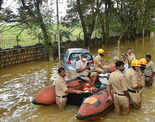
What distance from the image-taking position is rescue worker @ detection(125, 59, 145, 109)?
5.91m

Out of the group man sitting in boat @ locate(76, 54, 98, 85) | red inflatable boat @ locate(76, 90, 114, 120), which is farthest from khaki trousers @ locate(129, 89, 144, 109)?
man sitting in boat @ locate(76, 54, 98, 85)

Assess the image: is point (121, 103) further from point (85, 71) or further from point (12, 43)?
point (12, 43)

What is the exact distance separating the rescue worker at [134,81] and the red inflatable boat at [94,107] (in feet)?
2.57

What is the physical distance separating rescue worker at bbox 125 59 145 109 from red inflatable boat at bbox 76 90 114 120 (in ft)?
2.57

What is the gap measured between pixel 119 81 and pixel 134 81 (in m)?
0.70

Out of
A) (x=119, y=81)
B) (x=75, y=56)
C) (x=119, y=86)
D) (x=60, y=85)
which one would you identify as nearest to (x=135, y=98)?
(x=119, y=86)

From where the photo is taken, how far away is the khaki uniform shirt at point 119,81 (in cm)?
545

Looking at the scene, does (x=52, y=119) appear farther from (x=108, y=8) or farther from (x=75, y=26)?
(x=108, y=8)

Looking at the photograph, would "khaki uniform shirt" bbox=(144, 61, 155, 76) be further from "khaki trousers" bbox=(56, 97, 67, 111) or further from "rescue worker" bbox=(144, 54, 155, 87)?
"khaki trousers" bbox=(56, 97, 67, 111)

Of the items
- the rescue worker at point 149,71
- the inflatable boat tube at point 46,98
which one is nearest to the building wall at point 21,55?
the inflatable boat tube at point 46,98

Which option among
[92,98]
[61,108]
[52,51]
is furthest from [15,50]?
[92,98]

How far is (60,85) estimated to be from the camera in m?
6.20

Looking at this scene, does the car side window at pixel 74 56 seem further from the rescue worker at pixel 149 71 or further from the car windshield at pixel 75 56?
the rescue worker at pixel 149 71

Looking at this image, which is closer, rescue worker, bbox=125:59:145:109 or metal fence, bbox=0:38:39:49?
rescue worker, bbox=125:59:145:109
